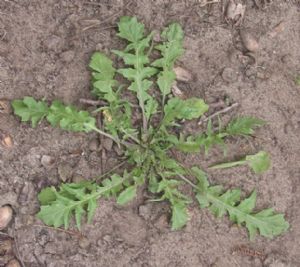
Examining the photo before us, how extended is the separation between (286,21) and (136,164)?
1436 mm

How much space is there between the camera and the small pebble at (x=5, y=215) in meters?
3.23

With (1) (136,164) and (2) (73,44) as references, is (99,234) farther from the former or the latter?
(2) (73,44)

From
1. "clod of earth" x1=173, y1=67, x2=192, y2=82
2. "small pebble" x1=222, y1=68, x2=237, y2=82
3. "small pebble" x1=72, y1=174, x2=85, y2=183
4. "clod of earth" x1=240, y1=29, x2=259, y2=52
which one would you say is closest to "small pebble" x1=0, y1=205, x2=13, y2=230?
"small pebble" x1=72, y1=174, x2=85, y2=183

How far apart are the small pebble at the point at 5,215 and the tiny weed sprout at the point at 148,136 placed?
23 centimetres

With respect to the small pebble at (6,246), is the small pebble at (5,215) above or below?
above

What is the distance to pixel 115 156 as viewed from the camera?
3.33 metres

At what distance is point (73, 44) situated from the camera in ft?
11.0

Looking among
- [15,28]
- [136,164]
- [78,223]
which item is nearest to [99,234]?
[78,223]

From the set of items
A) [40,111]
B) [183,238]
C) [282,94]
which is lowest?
[183,238]

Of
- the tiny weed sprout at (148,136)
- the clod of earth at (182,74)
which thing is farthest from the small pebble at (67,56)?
Result: the clod of earth at (182,74)

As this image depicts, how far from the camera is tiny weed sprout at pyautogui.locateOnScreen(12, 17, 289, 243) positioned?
3.18m

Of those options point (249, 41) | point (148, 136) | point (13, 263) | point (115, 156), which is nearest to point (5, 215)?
point (13, 263)

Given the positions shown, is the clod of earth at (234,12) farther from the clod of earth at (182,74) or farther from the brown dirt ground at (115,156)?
the clod of earth at (182,74)

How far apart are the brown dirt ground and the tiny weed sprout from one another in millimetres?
97
